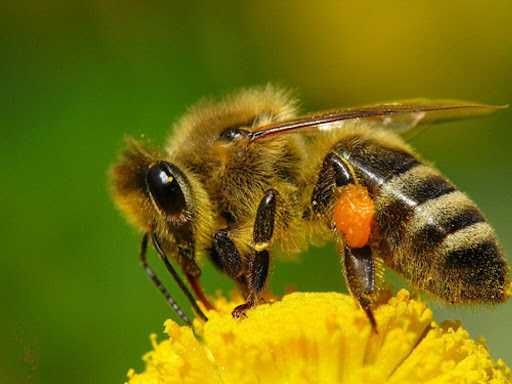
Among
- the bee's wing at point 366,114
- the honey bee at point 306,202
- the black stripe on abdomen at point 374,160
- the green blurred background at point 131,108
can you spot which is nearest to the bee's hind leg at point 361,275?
the honey bee at point 306,202

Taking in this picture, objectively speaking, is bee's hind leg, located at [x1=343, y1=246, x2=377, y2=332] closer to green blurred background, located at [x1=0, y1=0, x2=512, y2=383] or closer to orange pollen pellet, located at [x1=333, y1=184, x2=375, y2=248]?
orange pollen pellet, located at [x1=333, y1=184, x2=375, y2=248]

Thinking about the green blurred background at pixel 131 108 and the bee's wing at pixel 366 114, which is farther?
the green blurred background at pixel 131 108

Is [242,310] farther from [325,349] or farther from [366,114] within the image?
[366,114]

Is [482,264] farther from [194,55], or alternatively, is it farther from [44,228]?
[194,55]

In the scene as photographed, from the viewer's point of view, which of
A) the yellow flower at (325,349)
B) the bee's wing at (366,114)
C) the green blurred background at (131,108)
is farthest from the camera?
the green blurred background at (131,108)

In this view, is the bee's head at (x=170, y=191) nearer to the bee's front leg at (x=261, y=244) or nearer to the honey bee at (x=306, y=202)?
the honey bee at (x=306, y=202)

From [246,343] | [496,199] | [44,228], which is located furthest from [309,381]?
[496,199]

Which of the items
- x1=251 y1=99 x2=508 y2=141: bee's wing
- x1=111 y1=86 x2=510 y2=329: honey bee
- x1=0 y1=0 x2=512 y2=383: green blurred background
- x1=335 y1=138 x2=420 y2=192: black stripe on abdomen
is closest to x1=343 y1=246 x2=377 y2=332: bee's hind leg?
x1=111 y1=86 x2=510 y2=329: honey bee

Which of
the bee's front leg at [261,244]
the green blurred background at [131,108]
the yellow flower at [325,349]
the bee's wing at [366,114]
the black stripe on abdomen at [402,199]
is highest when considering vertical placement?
the green blurred background at [131,108]
